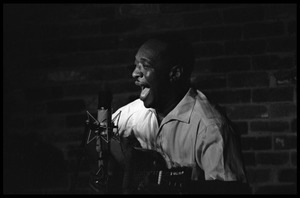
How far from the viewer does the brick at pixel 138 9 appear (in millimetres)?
4031

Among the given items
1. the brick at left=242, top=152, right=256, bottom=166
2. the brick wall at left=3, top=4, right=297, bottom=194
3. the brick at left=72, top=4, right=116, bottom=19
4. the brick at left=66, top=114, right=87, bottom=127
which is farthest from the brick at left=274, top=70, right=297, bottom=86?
the brick at left=66, top=114, right=87, bottom=127

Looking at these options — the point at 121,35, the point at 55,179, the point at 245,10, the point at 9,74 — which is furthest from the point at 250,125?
the point at 9,74

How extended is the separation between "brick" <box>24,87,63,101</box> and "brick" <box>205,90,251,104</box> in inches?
35.6

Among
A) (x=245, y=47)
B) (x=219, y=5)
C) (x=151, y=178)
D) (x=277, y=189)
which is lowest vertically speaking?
(x=277, y=189)

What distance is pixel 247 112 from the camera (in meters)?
3.87

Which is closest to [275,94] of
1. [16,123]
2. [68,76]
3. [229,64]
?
[229,64]

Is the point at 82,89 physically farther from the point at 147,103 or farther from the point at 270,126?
the point at 270,126

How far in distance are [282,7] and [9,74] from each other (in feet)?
5.38

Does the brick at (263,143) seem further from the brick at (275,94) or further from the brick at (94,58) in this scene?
the brick at (94,58)

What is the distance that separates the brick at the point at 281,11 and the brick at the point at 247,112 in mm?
508

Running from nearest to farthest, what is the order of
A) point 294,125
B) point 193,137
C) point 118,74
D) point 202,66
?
point 193,137 < point 294,125 < point 202,66 < point 118,74

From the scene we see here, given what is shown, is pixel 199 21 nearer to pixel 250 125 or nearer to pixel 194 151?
pixel 250 125

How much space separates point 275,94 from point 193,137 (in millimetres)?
792

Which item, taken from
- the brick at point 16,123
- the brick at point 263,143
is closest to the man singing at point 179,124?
the brick at point 263,143
